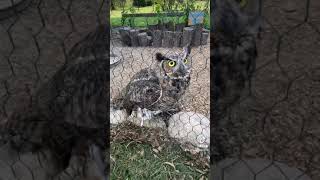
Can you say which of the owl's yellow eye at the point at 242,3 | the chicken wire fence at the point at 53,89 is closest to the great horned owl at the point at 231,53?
the owl's yellow eye at the point at 242,3

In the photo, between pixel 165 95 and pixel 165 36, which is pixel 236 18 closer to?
pixel 165 95

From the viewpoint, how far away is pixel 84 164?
735 mm

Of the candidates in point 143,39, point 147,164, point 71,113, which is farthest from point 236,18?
point 143,39

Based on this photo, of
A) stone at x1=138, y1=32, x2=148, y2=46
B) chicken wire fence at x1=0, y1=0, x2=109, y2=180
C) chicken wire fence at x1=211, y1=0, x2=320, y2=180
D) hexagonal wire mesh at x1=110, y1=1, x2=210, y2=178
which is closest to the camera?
chicken wire fence at x1=211, y1=0, x2=320, y2=180

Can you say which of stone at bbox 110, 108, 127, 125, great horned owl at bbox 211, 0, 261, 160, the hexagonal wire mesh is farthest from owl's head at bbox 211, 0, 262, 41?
stone at bbox 110, 108, 127, 125

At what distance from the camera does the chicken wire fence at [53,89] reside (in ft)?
2.14

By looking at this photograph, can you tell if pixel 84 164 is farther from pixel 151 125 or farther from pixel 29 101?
pixel 151 125

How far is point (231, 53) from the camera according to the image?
575 mm

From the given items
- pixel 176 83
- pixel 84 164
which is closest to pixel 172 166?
pixel 176 83

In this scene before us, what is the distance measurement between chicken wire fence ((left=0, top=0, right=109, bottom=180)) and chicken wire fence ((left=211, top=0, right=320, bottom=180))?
204 mm

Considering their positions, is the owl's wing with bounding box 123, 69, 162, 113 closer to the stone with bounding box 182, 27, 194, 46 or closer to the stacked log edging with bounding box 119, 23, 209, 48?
the stacked log edging with bounding box 119, 23, 209, 48

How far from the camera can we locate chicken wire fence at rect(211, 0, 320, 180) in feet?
1.77

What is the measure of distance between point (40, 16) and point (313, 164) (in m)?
0.48

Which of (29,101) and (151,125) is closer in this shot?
(29,101)
